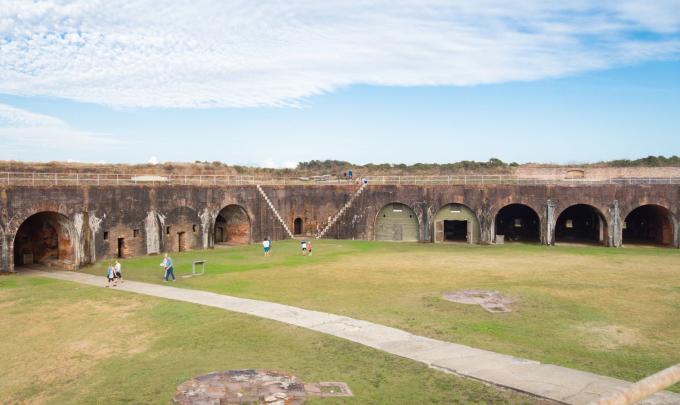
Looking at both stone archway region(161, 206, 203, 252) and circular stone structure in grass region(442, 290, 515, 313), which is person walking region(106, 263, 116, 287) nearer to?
stone archway region(161, 206, 203, 252)

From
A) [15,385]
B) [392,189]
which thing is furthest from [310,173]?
[15,385]

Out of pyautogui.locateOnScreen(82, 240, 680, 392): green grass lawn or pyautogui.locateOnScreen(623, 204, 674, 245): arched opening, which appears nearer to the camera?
pyautogui.locateOnScreen(82, 240, 680, 392): green grass lawn

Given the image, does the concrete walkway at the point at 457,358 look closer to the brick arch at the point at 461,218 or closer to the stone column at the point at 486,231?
the brick arch at the point at 461,218

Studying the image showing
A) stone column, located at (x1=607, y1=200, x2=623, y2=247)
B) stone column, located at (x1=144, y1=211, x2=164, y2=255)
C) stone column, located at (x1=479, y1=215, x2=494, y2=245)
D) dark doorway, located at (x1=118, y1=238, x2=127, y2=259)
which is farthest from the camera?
stone column, located at (x1=479, y1=215, x2=494, y2=245)

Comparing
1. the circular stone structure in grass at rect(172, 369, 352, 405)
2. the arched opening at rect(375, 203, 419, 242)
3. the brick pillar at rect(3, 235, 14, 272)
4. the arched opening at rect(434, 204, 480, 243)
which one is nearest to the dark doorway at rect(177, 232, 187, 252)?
the brick pillar at rect(3, 235, 14, 272)

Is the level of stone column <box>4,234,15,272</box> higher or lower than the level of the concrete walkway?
higher

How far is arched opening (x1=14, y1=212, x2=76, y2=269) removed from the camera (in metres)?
27.4

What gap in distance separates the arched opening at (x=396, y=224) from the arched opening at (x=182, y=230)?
12898 mm

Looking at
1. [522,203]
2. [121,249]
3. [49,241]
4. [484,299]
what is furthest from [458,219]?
[49,241]

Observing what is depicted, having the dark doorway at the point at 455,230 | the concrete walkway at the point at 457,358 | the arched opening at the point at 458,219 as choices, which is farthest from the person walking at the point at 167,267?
the dark doorway at the point at 455,230

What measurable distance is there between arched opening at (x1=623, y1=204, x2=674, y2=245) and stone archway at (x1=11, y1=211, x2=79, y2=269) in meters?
34.4

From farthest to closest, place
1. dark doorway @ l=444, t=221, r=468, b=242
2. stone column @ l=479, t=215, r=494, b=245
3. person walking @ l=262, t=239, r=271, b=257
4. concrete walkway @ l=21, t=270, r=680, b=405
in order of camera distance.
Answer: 1. dark doorway @ l=444, t=221, r=468, b=242
2. stone column @ l=479, t=215, r=494, b=245
3. person walking @ l=262, t=239, r=271, b=257
4. concrete walkway @ l=21, t=270, r=680, b=405

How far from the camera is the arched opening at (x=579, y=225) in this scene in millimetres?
39969

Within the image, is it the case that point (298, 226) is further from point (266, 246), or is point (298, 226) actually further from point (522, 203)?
point (522, 203)
